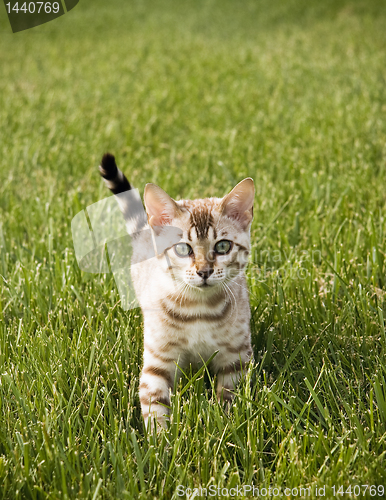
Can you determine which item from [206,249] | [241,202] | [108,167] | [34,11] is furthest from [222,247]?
[34,11]

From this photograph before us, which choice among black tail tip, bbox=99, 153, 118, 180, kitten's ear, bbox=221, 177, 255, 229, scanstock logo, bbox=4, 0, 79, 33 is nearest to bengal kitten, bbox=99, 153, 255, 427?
kitten's ear, bbox=221, 177, 255, 229

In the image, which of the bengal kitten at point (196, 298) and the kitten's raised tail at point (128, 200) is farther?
the kitten's raised tail at point (128, 200)

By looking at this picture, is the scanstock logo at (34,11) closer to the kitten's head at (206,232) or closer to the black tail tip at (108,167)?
the black tail tip at (108,167)

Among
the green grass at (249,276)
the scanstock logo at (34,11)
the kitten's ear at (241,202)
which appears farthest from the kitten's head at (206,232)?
the scanstock logo at (34,11)

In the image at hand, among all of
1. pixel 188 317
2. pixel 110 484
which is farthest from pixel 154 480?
pixel 188 317

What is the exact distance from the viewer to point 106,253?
Result: 317 centimetres

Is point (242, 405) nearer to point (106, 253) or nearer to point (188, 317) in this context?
point (188, 317)

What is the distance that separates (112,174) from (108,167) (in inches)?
2.8

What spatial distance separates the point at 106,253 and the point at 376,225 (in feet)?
6.37

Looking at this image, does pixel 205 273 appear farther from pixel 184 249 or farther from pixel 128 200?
pixel 128 200

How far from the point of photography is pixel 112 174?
2.55 metres

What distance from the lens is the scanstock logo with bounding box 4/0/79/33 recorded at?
278 cm

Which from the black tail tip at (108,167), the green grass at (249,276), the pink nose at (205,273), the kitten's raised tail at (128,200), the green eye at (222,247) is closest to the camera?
the green grass at (249,276)

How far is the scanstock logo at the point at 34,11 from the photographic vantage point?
278cm
